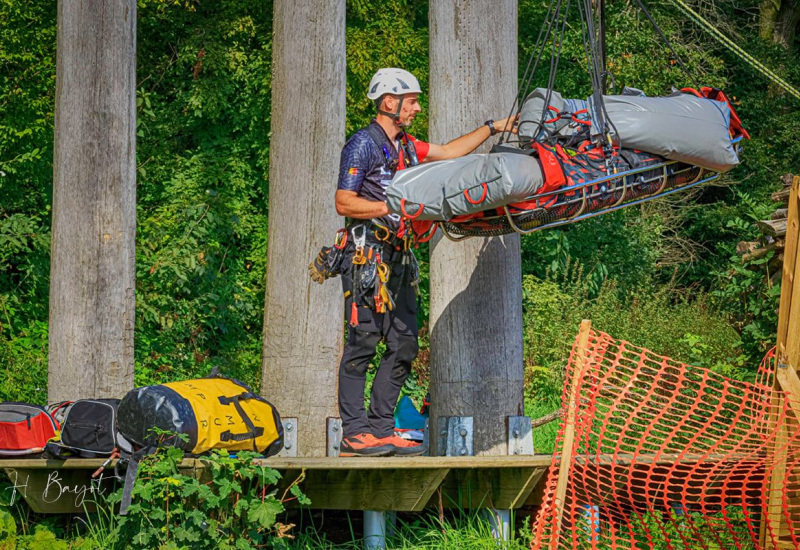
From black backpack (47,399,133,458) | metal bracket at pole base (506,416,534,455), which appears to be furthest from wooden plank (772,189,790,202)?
black backpack (47,399,133,458)

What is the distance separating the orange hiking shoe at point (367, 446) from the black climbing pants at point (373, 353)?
4cm

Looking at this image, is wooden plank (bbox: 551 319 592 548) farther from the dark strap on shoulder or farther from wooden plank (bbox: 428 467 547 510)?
the dark strap on shoulder

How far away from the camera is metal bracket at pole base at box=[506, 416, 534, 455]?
6738 mm

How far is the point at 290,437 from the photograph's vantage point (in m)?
7.04

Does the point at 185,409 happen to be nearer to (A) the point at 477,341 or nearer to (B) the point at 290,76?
(A) the point at 477,341

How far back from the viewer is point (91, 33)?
23.0 feet

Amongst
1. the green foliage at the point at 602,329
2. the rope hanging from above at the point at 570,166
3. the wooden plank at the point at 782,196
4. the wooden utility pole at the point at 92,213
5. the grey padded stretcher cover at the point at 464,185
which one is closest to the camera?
the grey padded stretcher cover at the point at 464,185

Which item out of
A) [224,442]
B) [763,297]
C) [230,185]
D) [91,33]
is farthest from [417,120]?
[224,442]

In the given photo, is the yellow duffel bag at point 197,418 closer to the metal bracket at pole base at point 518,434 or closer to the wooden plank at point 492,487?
the wooden plank at point 492,487

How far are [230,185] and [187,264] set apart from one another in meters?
1.81

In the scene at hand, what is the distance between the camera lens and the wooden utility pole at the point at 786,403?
5.59 m

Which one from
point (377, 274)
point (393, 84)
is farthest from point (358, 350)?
point (393, 84)

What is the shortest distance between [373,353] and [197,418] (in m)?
1.07

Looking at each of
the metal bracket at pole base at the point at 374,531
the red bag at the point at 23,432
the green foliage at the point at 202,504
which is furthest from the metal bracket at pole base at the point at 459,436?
the red bag at the point at 23,432
